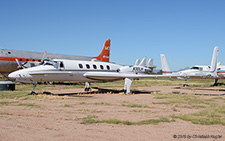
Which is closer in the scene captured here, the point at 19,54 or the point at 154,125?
the point at 154,125

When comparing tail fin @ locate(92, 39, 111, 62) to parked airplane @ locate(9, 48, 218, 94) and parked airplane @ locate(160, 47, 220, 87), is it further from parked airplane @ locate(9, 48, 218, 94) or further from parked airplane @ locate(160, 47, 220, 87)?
parked airplane @ locate(9, 48, 218, 94)

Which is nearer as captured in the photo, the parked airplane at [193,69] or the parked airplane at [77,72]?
the parked airplane at [77,72]

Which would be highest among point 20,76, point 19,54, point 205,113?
point 19,54

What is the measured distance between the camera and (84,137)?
5.54m

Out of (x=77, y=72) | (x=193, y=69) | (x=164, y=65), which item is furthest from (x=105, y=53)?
(x=77, y=72)

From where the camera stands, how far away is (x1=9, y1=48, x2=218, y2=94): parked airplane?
1547 centimetres

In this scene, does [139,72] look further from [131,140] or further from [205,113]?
[131,140]

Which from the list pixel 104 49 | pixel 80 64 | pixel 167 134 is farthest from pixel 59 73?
pixel 104 49

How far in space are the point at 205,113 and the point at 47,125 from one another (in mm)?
6392

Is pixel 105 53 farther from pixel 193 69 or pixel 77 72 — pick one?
pixel 77 72

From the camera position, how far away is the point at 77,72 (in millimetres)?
17844

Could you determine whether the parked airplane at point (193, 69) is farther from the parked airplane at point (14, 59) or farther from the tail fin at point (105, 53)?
the parked airplane at point (14, 59)

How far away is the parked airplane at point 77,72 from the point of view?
50.8ft

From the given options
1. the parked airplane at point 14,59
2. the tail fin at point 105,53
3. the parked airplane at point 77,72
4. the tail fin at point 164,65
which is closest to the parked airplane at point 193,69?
the tail fin at point 164,65
